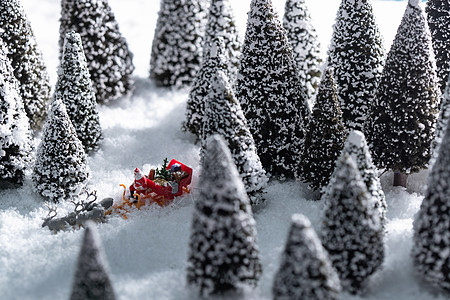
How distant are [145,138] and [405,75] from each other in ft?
26.5

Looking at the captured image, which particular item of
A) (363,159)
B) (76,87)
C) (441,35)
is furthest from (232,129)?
(441,35)

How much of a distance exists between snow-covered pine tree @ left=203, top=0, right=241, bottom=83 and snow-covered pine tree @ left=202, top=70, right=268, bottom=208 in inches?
181

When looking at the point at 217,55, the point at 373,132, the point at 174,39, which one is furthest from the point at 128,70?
the point at 373,132

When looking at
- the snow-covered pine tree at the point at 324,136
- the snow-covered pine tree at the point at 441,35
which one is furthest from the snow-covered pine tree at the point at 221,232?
the snow-covered pine tree at the point at 441,35

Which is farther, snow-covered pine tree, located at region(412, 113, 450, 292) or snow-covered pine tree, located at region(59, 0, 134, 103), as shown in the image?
snow-covered pine tree, located at region(59, 0, 134, 103)

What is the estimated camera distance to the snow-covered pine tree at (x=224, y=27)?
1573cm

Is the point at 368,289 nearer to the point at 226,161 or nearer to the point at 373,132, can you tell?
the point at 226,161

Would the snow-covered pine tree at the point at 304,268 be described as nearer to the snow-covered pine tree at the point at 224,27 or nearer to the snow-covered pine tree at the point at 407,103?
the snow-covered pine tree at the point at 407,103

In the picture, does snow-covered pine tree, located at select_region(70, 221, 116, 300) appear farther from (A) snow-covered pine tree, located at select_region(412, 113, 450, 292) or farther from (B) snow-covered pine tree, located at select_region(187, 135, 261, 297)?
(A) snow-covered pine tree, located at select_region(412, 113, 450, 292)

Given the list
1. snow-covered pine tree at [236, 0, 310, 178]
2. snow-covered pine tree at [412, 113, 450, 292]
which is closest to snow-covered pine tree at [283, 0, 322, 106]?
snow-covered pine tree at [236, 0, 310, 178]

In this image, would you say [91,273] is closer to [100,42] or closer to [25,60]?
[25,60]

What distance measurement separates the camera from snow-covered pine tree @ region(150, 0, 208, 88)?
17.7 metres

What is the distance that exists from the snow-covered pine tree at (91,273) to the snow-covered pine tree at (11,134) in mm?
5955

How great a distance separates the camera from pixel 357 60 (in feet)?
43.2
